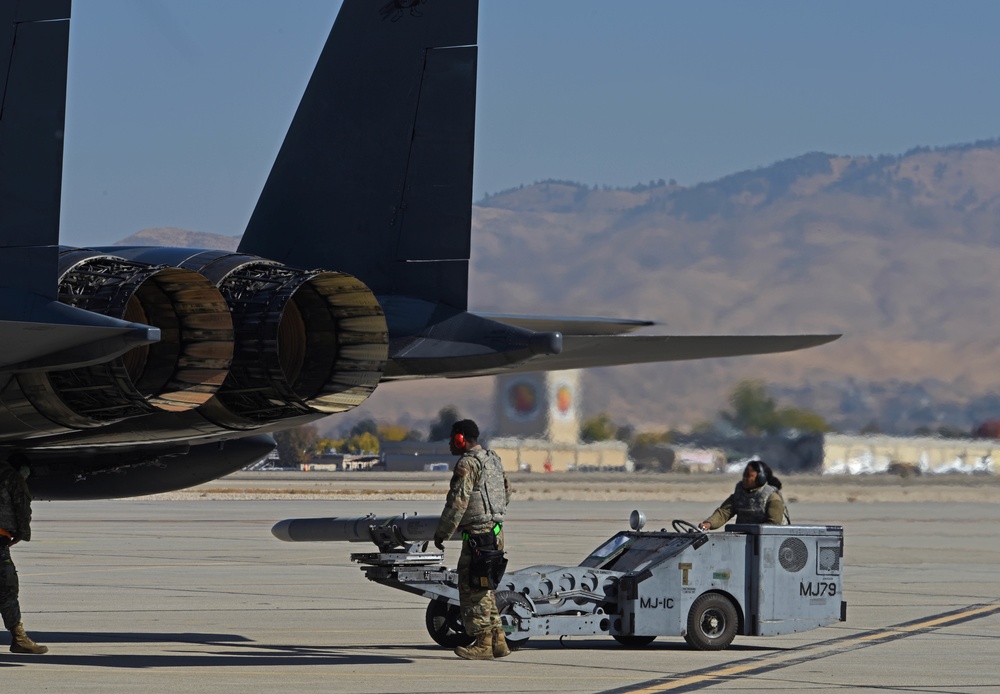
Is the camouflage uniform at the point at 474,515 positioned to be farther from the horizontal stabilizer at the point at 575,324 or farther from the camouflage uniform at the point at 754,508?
the horizontal stabilizer at the point at 575,324

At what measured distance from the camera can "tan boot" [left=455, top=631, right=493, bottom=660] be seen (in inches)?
451

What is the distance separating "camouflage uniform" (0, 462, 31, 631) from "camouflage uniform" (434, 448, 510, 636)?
3365 mm

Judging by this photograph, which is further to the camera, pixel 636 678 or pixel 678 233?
pixel 678 233

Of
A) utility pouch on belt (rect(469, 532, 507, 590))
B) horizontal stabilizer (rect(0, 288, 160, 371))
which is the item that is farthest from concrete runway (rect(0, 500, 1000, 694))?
horizontal stabilizer (rect(0, 288, 160, 371))

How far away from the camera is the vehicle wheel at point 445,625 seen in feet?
41.2

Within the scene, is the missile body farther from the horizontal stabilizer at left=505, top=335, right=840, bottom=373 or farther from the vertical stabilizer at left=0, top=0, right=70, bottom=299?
the vertical stabilizer at left=0, top=0, right=70, bottom=299

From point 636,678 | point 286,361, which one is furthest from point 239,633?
point 636,678

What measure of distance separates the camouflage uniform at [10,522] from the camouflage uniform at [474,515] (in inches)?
132

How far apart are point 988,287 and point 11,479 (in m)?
119

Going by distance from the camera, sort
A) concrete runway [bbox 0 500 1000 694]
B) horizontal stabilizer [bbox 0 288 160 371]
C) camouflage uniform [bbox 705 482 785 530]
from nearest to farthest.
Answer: horizontal stabilizer [bbox 0 288 160 371] < concrete runway [bbox 0 500 1000 694] < camouflage uniform [bbox 705 482 785 530]

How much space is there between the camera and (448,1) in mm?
12141

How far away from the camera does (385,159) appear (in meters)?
12.3

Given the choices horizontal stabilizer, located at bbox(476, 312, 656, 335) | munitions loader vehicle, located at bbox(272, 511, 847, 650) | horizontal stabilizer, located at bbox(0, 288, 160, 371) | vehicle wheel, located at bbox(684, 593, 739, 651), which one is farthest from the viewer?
horizontal stabilizer, located at bbox(476, 312, 656, 335)

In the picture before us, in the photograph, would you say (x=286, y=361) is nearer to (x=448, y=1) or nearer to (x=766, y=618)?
(x=448, y=1)
